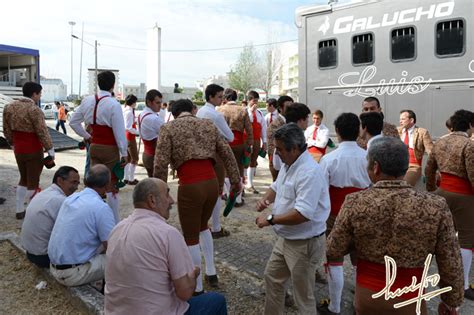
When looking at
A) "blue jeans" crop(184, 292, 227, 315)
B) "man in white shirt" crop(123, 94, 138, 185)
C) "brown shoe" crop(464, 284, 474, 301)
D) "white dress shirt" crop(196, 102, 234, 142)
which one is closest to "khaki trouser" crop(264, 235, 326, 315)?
"blue jeans" crop(184, 292, 227, 315)

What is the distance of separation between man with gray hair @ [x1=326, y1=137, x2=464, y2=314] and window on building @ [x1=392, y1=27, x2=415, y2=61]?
5346mm

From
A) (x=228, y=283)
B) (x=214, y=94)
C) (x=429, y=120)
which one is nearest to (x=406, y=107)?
(x=429, y=120)

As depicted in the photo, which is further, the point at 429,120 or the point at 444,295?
the point at 429,120

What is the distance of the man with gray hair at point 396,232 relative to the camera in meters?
1.92

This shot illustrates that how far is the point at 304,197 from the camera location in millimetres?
2734

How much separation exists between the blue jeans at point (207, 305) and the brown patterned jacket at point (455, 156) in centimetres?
249

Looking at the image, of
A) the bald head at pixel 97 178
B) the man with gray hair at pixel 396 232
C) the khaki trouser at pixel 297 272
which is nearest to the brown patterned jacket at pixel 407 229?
the man with gray hair at pixel 396 232

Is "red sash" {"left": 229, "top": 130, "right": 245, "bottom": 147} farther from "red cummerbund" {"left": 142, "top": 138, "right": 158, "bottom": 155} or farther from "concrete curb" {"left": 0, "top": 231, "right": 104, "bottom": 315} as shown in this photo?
"concrete curb" {"left": 0, "top": 231, "right": 104, "bottom": 315}

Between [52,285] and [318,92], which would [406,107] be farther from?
[52,285]

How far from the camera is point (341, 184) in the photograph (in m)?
3.46

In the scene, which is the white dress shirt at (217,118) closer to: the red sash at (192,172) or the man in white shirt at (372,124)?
the red sash at (192,172)

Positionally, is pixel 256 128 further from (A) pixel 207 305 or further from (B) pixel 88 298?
(A) pixel 207 305

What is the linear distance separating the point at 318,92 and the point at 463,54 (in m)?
2.57

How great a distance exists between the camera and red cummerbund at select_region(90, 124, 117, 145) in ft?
16.6
